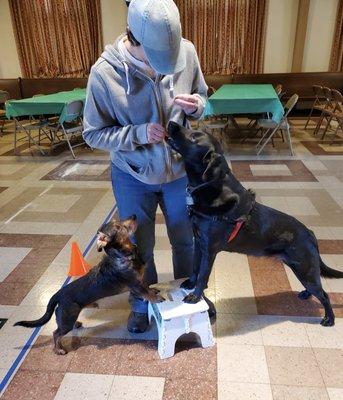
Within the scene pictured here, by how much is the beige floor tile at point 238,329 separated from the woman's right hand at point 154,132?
1.08 m

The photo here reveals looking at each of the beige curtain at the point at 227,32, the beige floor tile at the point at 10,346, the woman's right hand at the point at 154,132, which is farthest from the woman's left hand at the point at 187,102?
the beige curtain at the point at 227,32

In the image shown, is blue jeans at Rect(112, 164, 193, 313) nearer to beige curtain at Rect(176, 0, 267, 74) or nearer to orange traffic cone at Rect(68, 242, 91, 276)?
orange traffic cone at Rect(68, 242, 91, 276)

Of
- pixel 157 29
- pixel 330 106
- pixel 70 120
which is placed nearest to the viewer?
pixel 157 29

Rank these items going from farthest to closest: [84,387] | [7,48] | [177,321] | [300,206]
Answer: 1. [7,48]
2. [300,206]
3. [177,321]
4. [84,387]

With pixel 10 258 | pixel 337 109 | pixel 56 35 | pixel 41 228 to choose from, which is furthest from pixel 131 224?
pixel 56 35

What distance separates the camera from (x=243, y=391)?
1432mm

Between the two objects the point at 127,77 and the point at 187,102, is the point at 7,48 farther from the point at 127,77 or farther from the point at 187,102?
the point at 187,102

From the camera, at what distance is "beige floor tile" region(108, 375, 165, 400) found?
56.3 inches

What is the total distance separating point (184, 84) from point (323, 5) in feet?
23.5

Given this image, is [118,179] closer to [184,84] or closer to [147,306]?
[184,84]

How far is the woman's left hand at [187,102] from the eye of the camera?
1.30 meters

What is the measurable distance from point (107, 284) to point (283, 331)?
3.11 feet

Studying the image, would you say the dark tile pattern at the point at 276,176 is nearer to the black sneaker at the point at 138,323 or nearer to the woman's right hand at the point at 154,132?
the black sneaker at the point at 138,323

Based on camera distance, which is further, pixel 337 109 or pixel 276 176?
pixel 337 109
